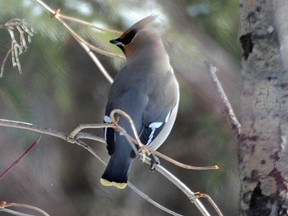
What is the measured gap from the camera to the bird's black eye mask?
2967mm

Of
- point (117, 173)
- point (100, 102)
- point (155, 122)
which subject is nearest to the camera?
point (117, 173)

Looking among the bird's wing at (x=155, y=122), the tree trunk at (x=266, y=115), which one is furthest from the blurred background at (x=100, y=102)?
the tree trunk at (x=266, y=115)

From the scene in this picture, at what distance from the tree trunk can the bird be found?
78 centimetres

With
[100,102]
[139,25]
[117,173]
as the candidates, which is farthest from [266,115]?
[100,102]

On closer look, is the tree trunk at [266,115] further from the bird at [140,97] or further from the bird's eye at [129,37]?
the bird's eye at [129,37]

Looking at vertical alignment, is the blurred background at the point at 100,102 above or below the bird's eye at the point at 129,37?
below

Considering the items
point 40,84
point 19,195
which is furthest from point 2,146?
point 40,84

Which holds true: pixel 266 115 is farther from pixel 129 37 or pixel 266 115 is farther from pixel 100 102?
pixel 100 102

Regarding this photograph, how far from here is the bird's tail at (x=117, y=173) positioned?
8.64 feet

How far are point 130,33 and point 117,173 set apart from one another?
55cm

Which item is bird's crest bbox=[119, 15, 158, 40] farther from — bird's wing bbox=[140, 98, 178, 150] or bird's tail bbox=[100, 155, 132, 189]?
bird's tail bbox=[100, 155, 132, 189]

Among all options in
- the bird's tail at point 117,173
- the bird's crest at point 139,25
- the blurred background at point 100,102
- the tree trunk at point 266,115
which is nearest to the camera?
the tree trunk at point 266,115

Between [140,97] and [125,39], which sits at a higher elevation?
[125,39]

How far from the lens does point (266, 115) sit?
190 centimetres
